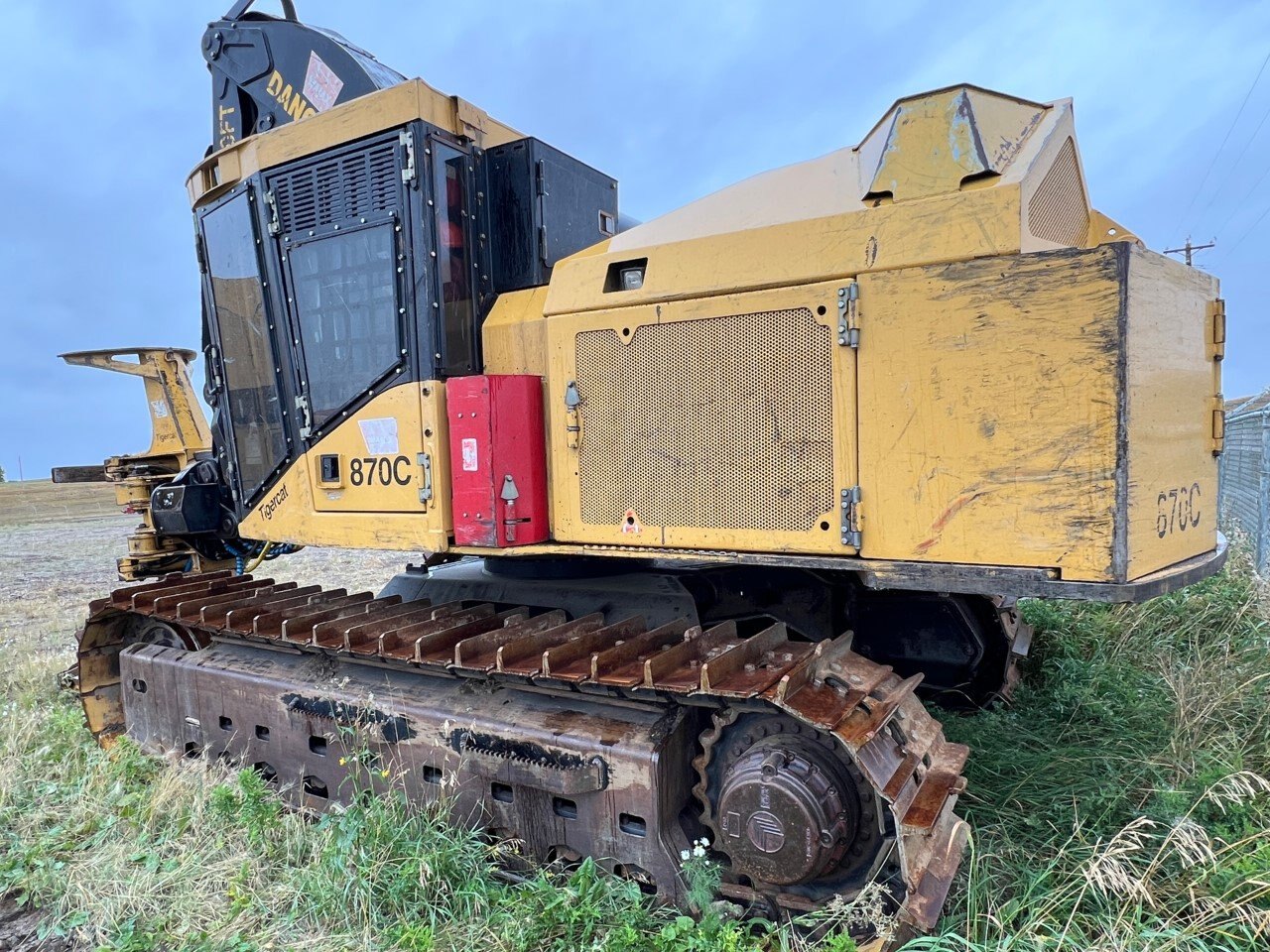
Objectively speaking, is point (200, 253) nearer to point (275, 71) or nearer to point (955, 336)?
point (275, 71)

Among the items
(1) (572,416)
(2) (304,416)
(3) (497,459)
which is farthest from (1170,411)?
(2) (304,416)

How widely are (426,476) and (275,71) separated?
2688 millimetres

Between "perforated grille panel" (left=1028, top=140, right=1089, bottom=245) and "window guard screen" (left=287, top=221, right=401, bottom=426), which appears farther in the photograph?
"window guard screen" (left=287, top=221, right=401, bottom=426)

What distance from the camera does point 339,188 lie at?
3.96 meters

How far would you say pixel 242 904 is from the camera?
10.9ft

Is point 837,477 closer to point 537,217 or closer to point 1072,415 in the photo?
point 1072,415

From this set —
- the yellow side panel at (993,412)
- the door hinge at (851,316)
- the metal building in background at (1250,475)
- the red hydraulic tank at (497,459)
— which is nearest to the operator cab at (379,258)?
the red hydraulic tank at (497,459)

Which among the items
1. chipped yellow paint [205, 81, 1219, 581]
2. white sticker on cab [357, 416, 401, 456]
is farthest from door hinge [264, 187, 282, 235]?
chipped yellow paint [205, 81, 1219, 581]

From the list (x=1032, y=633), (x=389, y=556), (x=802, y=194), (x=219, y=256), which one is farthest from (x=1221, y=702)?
(x=389, y=556)

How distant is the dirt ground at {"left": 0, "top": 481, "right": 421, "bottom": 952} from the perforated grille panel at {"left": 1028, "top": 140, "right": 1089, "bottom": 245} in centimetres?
441

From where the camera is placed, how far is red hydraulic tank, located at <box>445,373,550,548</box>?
3.46 meters

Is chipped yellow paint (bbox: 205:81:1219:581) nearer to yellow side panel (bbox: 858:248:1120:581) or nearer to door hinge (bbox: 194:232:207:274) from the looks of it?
yellow side panel (bbox: 858:248:1120:581)

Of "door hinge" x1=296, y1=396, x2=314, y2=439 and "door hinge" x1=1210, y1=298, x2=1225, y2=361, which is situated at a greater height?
"door hinge" x1=1210, y1=298, x2=1225, y2=361

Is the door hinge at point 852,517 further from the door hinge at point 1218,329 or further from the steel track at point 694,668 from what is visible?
the door hinge at point 1218,329
